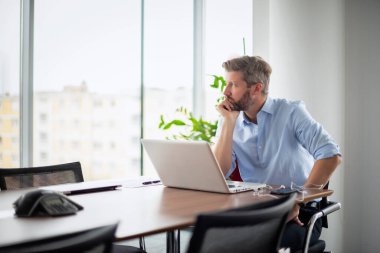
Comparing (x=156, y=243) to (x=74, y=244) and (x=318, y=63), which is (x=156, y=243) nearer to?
(x=318, y=63)

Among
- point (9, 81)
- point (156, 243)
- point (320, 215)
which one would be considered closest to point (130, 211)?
point (320, 215)

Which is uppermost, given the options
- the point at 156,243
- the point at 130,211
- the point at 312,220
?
the point at 130,211

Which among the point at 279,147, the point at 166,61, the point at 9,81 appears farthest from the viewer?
the point at 166,61

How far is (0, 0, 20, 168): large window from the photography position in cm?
370

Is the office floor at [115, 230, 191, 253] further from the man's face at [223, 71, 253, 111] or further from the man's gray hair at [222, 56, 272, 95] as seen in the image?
the man's gray hair at [222, 56, 272, 95]

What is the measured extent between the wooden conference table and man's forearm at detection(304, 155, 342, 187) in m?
0.19

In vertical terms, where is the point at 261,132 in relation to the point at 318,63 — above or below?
below

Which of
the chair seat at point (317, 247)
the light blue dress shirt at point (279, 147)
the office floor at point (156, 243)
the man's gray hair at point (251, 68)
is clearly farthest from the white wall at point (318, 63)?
the chair seat at point (317, 247)

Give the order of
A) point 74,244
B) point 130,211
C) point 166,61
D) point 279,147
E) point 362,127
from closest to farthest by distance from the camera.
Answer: point 74,244
point 130,211
point 279,147
point 362,127
point 166,61

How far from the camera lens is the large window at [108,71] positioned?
12.8 feet

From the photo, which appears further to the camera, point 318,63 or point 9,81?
point 318,63

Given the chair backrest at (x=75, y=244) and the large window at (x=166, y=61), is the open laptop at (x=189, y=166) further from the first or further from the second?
the large window at (x=166, y=61)

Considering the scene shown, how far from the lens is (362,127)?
165 inches

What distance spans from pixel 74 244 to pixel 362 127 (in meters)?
3.64
